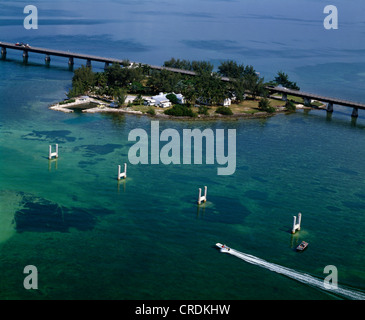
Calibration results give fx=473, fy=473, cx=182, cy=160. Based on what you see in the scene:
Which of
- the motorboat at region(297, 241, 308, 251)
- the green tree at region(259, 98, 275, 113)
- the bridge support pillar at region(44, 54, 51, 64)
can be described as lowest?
the motorboat at region(297, 241, 308, 251)

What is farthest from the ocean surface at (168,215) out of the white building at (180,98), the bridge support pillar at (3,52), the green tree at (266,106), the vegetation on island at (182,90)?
the bridge support pillar at (3,52)

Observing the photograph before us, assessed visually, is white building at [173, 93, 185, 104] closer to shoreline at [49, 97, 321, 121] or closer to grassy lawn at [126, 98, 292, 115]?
grassy lawn at [126, 98, 292, 115]

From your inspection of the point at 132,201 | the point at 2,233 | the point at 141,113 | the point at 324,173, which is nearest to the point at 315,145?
the point at 324,173

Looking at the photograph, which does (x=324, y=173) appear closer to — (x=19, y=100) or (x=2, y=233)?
(x=2, y=233)

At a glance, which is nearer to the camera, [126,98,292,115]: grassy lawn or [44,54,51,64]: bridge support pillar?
[126,98,292,115]: grassy lawn

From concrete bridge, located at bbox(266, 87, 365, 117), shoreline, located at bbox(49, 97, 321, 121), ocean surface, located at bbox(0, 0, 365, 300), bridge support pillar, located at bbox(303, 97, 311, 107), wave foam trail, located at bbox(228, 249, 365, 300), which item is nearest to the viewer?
wave foam trail, located at bbox(228, 249, 365, 300)

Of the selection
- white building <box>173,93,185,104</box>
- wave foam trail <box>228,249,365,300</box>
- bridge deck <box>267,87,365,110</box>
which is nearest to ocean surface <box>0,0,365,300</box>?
wave foam trail <box>228,249,365,300</box>

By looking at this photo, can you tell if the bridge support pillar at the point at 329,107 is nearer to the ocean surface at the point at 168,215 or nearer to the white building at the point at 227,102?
the ocean surface at the point at 168,215
